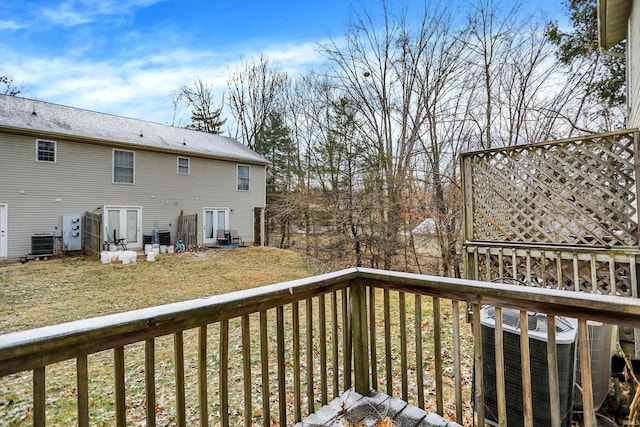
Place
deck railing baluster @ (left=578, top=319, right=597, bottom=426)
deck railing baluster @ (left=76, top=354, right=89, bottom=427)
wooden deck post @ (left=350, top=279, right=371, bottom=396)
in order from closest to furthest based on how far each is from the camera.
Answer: deck railing baluster @ (left=76, top=354, right=89, bottom=427) → deck railing baluster @ (left=578, top=319, right=597, bottom=426) → wooden deck post @ (left=350, top=279, right=371, bottom=396)

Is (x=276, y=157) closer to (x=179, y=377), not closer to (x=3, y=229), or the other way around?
(x=3, y=229)

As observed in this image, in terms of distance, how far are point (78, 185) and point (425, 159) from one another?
12.5 m

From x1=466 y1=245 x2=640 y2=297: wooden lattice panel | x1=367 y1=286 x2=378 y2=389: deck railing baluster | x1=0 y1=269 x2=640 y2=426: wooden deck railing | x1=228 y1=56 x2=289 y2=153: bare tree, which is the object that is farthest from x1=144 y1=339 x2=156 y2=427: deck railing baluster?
x1=228 y1=56 x2=289 y2=153: bare tree

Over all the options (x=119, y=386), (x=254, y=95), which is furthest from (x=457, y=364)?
(x=254, y=95)

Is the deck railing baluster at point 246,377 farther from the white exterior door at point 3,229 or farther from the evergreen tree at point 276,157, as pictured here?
the evergreen tree at point 276,157

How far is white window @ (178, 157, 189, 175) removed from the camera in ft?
47.8

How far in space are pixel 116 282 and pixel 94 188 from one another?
589 cm

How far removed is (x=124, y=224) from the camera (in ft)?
41.8

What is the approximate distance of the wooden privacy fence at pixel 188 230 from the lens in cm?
1426

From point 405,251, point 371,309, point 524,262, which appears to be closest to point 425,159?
point 405,251

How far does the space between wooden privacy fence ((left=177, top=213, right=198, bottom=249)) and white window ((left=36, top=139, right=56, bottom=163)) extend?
495 centimetres

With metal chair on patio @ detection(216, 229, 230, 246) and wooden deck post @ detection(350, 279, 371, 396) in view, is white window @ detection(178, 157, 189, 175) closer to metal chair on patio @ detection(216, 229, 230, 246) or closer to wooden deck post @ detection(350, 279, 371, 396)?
metal chair on patio @ detection(216, 229, 230, 246)

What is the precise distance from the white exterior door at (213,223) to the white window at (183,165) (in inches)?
77.1

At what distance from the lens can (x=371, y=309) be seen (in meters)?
2.23
